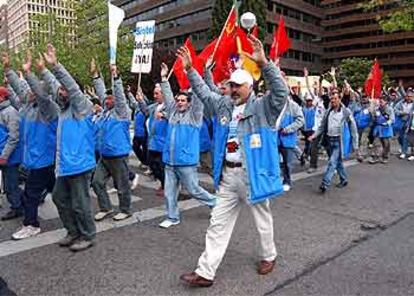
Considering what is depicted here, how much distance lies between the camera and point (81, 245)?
5.31m

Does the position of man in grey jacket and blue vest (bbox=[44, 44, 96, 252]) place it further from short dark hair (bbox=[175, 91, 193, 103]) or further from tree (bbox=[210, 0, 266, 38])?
tree (bbox=[210, 0, 266, 38])

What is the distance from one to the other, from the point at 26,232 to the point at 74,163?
1349 millimetres

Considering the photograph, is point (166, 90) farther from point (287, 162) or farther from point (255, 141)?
point (287, 162)

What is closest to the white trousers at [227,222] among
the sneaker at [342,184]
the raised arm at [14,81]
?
the raised arm at [14,81]

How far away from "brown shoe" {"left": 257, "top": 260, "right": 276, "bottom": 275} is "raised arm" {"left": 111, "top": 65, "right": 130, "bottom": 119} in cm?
285

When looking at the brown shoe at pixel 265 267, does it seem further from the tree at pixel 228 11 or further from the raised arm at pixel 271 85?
the tree at pixel 228 11

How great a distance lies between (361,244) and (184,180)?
2.32m

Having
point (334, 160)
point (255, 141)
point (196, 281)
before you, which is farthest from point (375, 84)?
point (196, 281)

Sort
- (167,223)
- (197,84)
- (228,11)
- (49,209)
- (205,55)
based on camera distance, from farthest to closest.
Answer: (228,11), (205,55), (49,209), (167,223), (197,84)

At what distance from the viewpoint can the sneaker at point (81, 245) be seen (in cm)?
524

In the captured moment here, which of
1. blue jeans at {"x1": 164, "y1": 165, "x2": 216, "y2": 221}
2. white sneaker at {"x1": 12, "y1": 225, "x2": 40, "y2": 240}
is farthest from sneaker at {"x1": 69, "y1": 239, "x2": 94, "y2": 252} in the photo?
blue jeans at {"x1": 164, "y1": 165, "x2": 216, "y2": 221}

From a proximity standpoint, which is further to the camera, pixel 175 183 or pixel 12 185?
pixel 12 185

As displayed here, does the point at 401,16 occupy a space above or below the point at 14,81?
above

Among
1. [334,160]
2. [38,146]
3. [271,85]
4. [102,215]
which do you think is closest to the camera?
[271,85]
